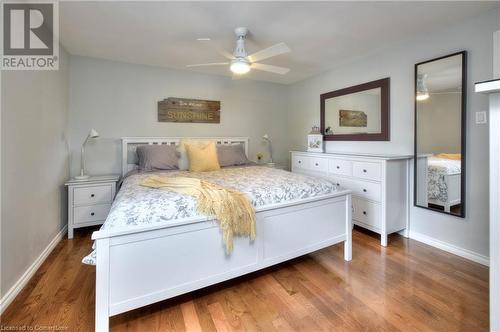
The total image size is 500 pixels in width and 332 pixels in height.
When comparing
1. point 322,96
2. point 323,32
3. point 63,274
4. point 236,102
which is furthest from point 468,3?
point 63,274

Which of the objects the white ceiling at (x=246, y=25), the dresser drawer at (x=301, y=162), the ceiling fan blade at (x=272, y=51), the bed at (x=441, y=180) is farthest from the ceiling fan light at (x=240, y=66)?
the bed at (x=441, y=180)

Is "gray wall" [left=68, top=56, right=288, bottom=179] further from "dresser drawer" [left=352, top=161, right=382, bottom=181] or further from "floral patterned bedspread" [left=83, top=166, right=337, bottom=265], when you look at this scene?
"dresser drawer" [left=352, top=161, right=382, bottom=181]

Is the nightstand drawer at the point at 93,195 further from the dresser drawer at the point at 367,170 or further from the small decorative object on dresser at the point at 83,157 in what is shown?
the dresser drawer at the point at 367,170

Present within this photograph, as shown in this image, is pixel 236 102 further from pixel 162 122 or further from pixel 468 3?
pixel 468 3

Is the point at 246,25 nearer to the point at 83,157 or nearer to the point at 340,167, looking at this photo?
the point at 340,167

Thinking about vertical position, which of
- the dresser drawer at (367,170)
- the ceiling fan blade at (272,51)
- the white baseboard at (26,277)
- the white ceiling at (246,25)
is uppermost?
the white ceiling at (246,25)

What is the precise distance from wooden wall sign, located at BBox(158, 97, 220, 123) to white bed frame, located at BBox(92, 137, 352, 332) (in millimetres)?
2579

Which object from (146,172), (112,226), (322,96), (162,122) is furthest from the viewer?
(322,96)

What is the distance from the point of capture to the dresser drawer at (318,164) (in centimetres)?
348

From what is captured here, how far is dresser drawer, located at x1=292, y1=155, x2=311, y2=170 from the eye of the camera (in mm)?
3831

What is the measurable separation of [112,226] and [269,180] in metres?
1.34

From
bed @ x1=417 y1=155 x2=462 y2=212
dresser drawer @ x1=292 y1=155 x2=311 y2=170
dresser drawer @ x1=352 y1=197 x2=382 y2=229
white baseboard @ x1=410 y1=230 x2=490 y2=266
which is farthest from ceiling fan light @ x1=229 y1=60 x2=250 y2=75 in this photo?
white baseboard @ x1=410 y1=230 x2=490 y2=266

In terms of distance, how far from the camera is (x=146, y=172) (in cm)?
304

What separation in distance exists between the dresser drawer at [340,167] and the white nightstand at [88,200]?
2.90 metres
